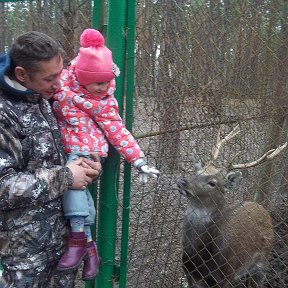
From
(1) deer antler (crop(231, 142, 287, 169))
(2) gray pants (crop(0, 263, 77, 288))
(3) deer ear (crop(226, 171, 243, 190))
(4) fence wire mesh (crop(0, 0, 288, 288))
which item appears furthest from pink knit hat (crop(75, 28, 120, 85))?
(3) deer ear (crop(226, 171, 243, 190))

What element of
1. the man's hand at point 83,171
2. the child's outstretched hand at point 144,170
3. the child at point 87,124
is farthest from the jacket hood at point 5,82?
the child's outstretched hand at point 144,170

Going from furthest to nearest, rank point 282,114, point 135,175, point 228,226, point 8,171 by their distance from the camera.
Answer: point 228,226 < point 135,175 < point 282,114 < point 8,171

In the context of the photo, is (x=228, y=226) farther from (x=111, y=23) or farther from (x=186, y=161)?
(x=111, y=23)

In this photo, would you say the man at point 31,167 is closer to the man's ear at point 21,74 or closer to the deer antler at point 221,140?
the man's ear at point 21,74

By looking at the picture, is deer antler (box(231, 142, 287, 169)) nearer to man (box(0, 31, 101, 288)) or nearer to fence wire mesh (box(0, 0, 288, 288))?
fence wire mesh (box(0, 0, 288, 288))

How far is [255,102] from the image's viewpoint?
3174 millimetres

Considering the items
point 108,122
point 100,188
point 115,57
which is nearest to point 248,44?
point 115,57

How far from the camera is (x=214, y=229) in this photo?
4109mm

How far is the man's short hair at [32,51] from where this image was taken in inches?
91.7

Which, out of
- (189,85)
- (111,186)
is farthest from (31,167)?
(189,85)

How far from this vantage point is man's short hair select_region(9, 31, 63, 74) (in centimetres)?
233

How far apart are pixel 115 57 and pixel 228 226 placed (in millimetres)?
2003

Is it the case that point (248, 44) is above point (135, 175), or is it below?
above

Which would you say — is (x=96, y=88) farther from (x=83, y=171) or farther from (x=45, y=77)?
(x=83, y=171)
